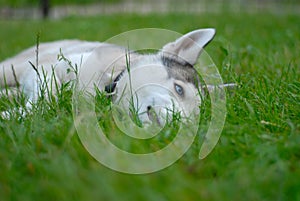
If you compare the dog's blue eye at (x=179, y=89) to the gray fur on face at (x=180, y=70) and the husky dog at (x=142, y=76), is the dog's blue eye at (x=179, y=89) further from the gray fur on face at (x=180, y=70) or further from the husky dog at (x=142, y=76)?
the gray fur on face at (x=180, y=70)

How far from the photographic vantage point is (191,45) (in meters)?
2.66

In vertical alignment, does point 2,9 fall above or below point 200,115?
below

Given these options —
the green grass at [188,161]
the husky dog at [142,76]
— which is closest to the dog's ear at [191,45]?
the husky dog at [142,76]

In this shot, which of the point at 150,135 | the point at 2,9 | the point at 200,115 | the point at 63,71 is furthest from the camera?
the point at 2,9

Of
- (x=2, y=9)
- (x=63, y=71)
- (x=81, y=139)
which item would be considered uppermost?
(x=81, y=139)

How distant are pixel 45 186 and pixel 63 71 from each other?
65.5 inches

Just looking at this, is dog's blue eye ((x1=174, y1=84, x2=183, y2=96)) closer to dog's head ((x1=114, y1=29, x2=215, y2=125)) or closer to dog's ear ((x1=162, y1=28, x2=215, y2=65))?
dog's head ((x1=114, y1=29, x2=215, y2=125))

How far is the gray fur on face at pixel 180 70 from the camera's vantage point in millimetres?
2444

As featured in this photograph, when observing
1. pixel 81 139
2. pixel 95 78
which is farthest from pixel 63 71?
pixel 81 139

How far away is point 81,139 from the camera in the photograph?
62.6 inches

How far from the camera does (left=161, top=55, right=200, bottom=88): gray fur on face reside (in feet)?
8.02

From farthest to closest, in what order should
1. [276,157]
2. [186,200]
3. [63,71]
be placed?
1. [63,71]
2. [276,157]
3. [186,200]

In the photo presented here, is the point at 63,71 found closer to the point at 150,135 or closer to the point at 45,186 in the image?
the point at 150,135

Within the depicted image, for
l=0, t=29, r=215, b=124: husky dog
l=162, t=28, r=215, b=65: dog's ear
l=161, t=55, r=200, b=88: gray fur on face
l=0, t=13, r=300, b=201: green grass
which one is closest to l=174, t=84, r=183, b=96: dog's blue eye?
l=0, t=29, r=215, b=124: husky dog
